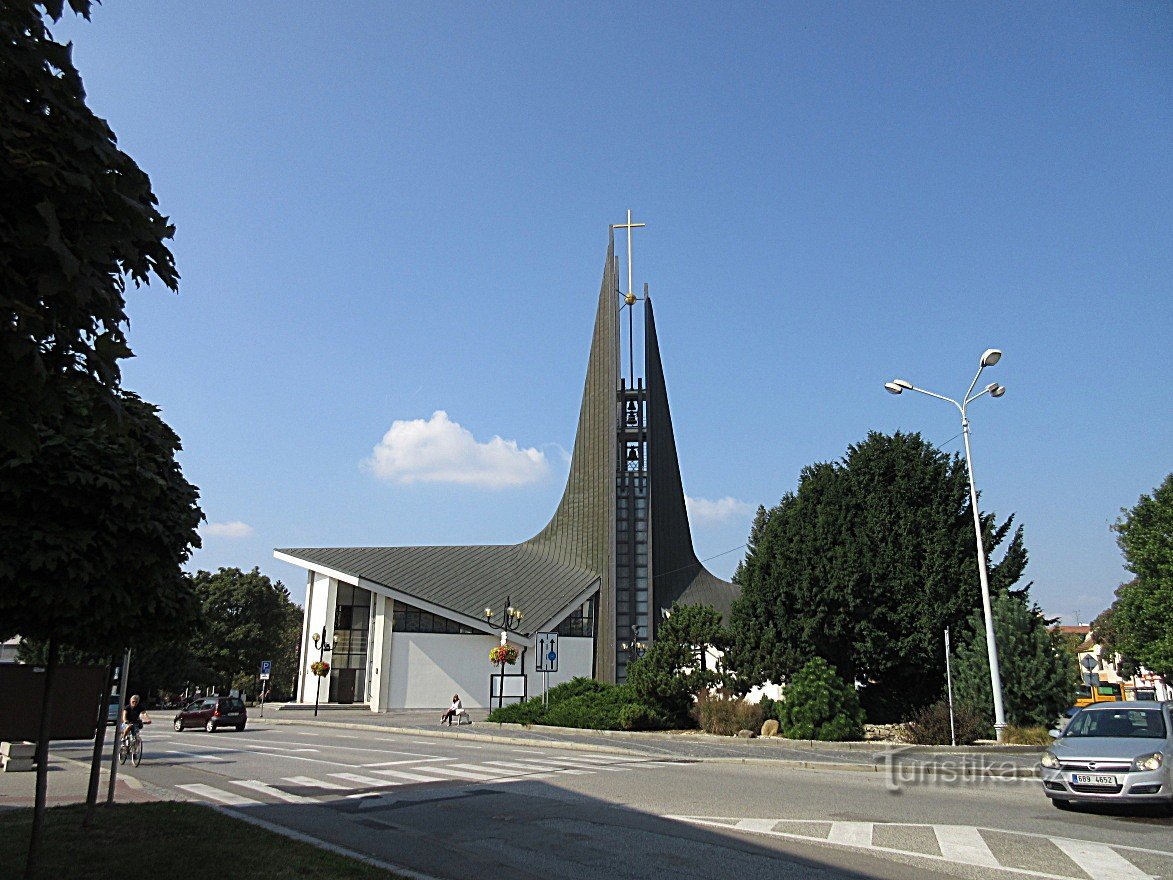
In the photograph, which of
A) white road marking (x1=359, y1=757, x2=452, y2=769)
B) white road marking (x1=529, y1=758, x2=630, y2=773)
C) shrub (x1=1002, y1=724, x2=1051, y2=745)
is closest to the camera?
white road marking (x1=529, y1=758, x2=630, y2=773)

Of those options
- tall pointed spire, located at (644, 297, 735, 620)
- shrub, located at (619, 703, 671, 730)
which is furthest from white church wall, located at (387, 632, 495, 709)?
shrub, located at (619, 703, 671, 730)

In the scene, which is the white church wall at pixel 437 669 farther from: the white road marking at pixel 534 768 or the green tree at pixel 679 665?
the white road marking at pixel 534 768

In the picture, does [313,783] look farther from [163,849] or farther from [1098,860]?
[1098,860]

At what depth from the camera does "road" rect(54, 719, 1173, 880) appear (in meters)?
7.16

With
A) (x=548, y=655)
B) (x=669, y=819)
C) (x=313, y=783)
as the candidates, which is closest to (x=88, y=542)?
(x=669, y=819)

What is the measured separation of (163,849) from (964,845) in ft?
23.5

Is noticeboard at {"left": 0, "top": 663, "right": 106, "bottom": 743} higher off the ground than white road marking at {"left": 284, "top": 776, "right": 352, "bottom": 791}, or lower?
higher

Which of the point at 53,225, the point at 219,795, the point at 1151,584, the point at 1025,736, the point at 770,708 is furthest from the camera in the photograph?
the point at 1151,584

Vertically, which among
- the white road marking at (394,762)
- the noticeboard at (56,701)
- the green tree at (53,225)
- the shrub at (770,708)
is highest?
the green tree at (53,225)

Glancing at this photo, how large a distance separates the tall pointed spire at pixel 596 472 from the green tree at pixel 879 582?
23.4 metres

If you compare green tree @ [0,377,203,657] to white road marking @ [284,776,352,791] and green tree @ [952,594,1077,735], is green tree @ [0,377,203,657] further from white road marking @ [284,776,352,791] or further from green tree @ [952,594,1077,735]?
green tree @ [952,594,1077,735]

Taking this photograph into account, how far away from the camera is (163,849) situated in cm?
712

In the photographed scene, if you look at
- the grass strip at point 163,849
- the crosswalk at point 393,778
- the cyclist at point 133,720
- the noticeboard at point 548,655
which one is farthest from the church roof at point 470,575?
the grass strip at point 163,849

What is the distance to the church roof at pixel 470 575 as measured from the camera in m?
47.7
